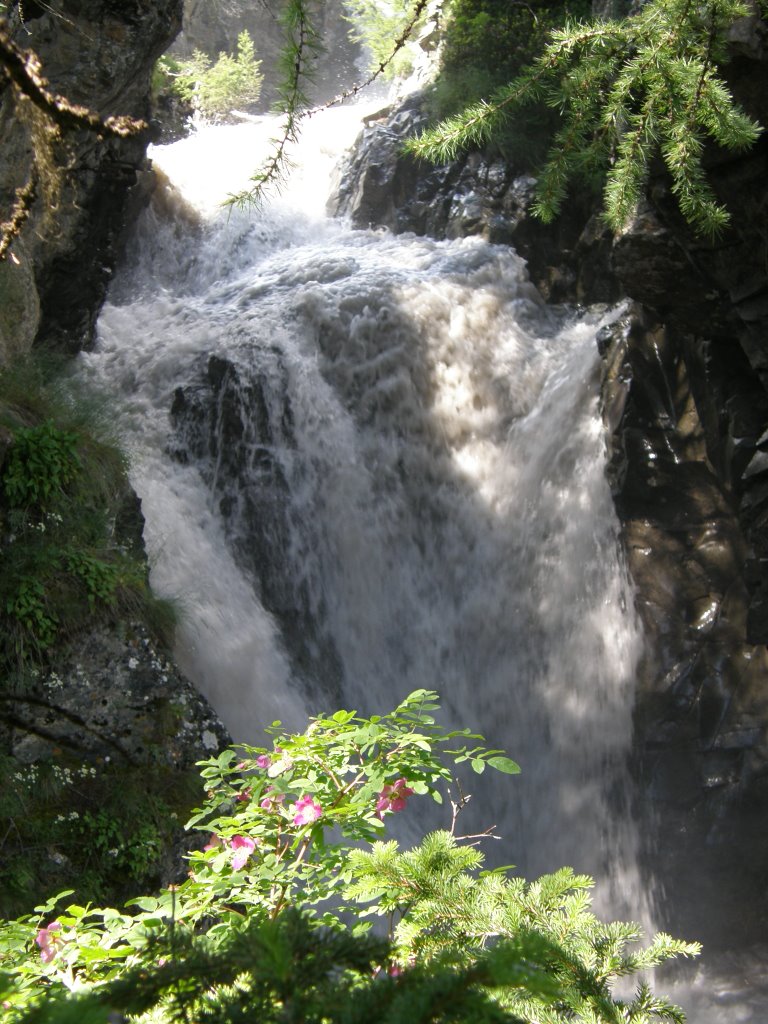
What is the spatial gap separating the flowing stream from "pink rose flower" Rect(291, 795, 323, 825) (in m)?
3.82

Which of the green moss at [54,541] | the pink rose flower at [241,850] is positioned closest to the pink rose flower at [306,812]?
the pink rose flower at [241,850]

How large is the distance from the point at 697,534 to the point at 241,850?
5.70 m

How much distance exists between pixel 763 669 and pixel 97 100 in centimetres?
720

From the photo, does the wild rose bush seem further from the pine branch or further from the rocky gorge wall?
the rocky gorge wall

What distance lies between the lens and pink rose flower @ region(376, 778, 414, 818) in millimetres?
2365

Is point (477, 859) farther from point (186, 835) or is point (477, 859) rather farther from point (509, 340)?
point (509, 340)

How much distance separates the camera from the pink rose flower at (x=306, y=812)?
2.27 meters

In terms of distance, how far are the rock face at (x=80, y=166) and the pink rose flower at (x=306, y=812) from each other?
4182 millimetres

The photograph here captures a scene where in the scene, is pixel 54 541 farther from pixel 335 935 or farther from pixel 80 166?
pixel 80 166

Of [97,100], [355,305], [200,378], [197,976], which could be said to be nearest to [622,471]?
[355,305]

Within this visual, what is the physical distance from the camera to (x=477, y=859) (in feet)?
7.17

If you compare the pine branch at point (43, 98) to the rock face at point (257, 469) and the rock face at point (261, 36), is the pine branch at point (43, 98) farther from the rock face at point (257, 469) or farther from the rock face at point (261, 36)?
the rock face at point (261, 36)

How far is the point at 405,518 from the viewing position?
791 cm

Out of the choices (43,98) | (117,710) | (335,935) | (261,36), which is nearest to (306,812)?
(335,935)
